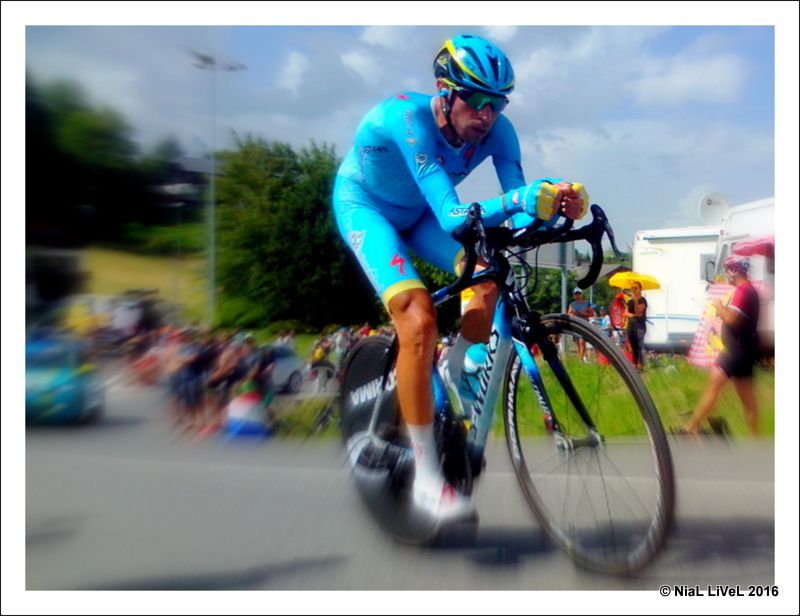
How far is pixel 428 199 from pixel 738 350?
13.2ft

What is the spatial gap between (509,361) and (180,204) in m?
3.69

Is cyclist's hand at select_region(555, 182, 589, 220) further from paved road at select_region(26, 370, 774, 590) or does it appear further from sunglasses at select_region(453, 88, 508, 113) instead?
paved road at select_region(26, 370, 774, 590)

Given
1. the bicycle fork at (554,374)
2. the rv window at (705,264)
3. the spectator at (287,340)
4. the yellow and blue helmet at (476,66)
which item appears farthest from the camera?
the rv window at (705,264)

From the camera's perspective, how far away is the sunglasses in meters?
2.90

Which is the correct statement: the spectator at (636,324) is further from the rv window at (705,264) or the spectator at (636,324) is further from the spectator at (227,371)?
the rv window at (705,264)

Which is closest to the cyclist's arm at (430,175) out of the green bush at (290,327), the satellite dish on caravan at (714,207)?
the green bush at (290,327)

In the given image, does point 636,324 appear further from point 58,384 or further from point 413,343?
point 413,343

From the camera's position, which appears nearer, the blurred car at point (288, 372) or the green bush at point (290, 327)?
the green bush at point (290, 327)

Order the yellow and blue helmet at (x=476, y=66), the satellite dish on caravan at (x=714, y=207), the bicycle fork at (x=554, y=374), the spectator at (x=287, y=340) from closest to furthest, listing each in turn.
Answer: the yellow and blue helmet at (x=476, y=66), the bicycle fork at (x=554, y=374), the spectator at (x=287, y=340), the satellite dish on caravan at (x=714, y=207)

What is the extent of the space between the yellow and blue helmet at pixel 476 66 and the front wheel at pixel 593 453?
934mm

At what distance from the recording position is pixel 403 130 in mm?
2990

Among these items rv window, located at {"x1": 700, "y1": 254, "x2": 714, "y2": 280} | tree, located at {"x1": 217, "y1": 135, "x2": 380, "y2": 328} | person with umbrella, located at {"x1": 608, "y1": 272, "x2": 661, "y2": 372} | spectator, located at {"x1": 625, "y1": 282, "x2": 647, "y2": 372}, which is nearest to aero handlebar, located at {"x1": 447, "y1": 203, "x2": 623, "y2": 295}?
tree, located at {"x1": 217, "y1": 135, "x2": 380, "y2": 328}

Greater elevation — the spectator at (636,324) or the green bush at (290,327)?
the green bush at (290,327)

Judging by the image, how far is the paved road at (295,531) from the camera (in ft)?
Answer: 9.77
